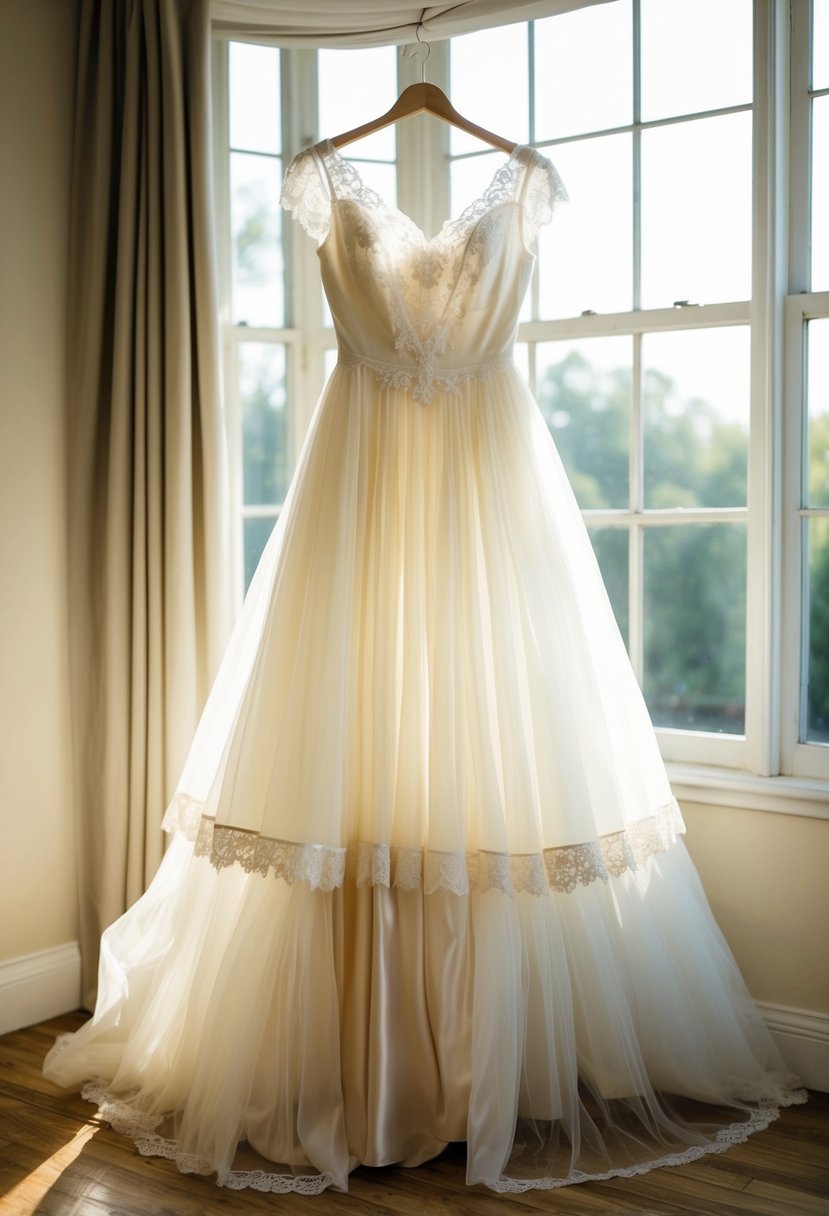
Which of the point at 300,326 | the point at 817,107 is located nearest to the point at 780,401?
the point at 817,107

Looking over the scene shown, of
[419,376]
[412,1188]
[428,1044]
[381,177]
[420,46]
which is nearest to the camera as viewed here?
[412,1188]

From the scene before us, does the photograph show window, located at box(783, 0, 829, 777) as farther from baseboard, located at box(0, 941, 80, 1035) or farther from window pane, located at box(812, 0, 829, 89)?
baseboard, located at box(0, 941, 80, 1035)

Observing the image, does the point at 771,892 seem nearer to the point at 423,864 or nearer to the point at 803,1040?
the point at 803,1040

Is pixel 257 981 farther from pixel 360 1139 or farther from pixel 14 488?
pixel 14 488

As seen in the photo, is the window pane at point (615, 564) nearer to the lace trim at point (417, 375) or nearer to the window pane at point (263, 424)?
the lace trim at point (417, 375)

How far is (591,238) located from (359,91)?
2.48 ft

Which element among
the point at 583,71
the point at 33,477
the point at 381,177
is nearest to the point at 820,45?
the point at 583,71

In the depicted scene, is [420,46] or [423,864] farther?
[420,46]

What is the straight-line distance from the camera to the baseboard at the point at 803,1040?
7.42 feet

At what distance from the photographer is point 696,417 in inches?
98.7

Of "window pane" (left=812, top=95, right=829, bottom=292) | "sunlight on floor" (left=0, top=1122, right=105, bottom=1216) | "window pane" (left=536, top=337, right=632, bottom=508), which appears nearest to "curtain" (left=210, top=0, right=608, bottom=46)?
"window pane" (left=812, top=95, right=829, bottom=292)

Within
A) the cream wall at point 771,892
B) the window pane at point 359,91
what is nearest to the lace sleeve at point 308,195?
the window pane at point 359,91

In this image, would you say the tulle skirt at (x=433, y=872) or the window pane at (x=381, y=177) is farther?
the window pane at (x=381, y=177)

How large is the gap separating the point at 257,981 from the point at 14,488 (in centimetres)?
130
